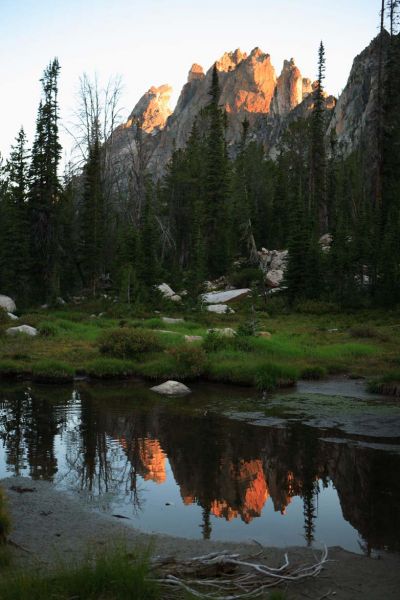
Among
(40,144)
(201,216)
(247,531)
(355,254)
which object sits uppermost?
Result: (40,144)

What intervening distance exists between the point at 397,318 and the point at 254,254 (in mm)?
20005

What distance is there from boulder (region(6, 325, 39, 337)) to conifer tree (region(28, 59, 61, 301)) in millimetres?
14358

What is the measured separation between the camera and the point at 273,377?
1673cm

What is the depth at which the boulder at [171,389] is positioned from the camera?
627 inches

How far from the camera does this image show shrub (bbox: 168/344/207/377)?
17328mm

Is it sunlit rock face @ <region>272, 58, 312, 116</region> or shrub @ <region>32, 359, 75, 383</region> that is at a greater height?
sunlit rock face @ <region>272, 58, 312, 116</region>

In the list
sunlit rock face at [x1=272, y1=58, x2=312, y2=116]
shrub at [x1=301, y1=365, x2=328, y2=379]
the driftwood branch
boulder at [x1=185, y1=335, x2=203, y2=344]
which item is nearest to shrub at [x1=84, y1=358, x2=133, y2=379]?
boulder at [x1=185, y1=335, x2=203, y2=344]

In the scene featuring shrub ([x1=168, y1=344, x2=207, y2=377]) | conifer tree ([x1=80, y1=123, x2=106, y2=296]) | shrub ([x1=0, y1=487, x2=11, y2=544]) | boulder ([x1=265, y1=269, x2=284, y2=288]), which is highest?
conifer tree ([x1=80, y1=123, x2=106, y2=296])

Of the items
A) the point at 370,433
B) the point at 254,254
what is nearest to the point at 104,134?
the point at 254,254

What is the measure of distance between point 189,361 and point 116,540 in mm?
10749

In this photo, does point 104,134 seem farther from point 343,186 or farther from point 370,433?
point 370,433

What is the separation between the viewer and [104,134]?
4375 cm

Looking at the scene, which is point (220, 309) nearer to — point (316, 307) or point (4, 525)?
point (316, 307)

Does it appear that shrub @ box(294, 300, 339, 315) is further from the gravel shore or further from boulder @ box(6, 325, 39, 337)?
the gravel shore
